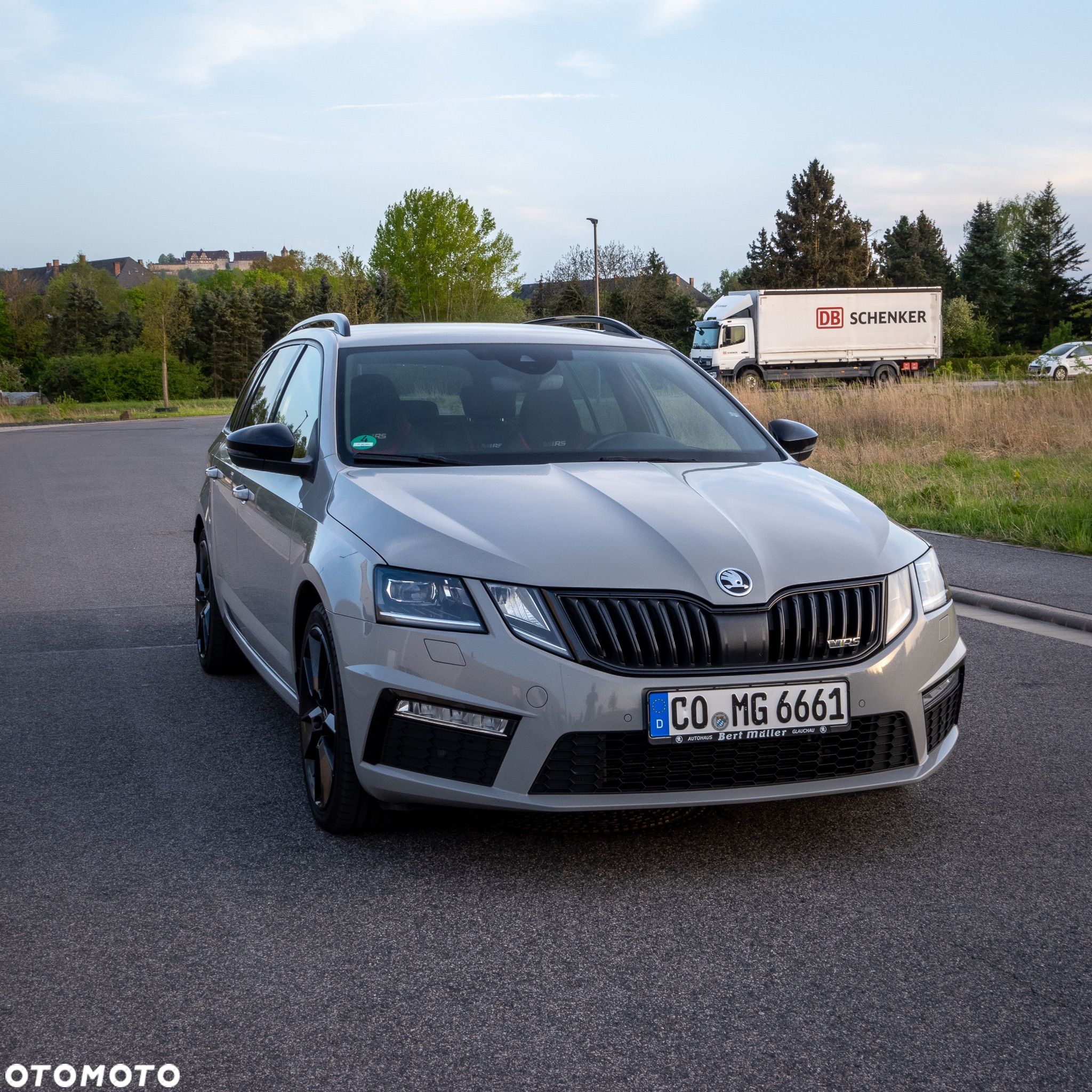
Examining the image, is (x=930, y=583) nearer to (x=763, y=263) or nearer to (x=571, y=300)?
(x=571, y=300)

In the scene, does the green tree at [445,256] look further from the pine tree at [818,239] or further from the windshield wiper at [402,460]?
the windshield wiper at [402,460]

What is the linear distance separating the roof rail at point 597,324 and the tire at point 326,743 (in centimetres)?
237

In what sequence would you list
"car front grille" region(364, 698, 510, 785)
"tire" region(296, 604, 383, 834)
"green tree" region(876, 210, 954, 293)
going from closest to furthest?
"car front grille" region(364, 698, 510, 785) < "tire" region(296, 604, 383, 834) < "green tree" region(876, 210, 954, 293)

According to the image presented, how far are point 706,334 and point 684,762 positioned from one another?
45626 millimetres

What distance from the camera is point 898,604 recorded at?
3.82m

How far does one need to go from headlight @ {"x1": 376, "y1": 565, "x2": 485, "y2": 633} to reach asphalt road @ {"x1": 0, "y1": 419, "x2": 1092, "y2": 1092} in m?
0.72

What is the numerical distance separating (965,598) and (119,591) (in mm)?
5416

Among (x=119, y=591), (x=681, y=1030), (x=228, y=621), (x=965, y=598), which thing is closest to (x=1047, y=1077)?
(x=681, y=1030)

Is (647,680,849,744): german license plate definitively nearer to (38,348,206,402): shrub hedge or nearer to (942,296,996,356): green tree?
(942,296,996,356): green tree

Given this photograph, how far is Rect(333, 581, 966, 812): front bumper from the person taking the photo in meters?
3.46

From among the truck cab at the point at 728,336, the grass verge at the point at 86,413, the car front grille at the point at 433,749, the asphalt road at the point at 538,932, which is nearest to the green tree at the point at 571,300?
the grass verge at the point at 86,413

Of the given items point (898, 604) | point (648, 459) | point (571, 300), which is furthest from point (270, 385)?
point (571, 300)

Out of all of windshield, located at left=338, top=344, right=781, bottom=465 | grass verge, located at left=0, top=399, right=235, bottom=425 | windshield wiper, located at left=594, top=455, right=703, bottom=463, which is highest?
windshield, located at left=338, top=344, right=781, bottom=465

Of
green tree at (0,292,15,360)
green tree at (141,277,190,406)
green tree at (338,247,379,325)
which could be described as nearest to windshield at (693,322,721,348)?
green tree at (338,247,379,325)
